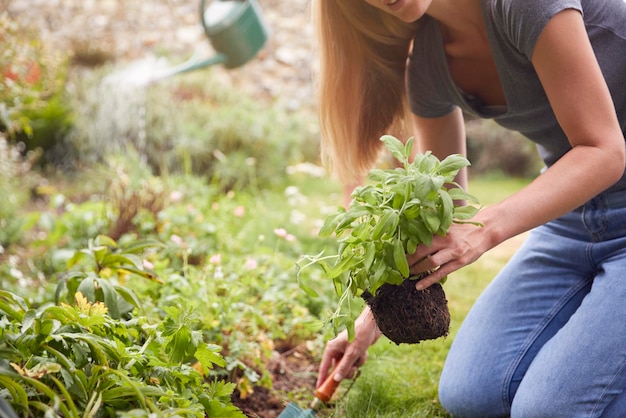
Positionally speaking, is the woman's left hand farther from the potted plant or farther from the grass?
the grass

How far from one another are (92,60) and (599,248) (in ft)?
16.5

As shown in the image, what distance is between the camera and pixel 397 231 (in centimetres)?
134

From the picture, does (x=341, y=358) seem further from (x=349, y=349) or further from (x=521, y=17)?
(x=521, y=17)

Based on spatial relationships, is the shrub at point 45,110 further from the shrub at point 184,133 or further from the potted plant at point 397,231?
the potted plant at point 397,231

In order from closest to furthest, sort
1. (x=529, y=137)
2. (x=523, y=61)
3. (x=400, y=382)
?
(x=523, y=61) → (x=529, y=137) → (x=400, y=382)

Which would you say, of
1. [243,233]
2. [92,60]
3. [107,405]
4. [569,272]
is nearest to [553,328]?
[569,272]

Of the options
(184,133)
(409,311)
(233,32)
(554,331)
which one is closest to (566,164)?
(409,311)

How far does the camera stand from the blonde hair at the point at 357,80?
1.85m

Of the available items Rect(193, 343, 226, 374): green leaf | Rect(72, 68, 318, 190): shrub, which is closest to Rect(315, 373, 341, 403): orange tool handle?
Rect(193, 343, 226, 374): green leaf

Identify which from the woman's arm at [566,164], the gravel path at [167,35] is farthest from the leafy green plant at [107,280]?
the gravel path at [167,35]

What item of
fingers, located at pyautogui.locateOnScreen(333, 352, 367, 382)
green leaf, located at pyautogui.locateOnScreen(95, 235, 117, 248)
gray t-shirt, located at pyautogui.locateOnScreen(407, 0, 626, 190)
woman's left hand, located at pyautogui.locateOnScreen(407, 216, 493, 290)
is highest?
gray t-shirt, located at pyautogui.locateOnScreen(407, 0, 626, 190)

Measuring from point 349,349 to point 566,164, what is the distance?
718 millimetres

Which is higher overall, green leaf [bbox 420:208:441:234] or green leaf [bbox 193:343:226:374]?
green leaf [bbox 420:208:441:234]

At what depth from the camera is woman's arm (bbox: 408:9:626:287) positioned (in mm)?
1352
